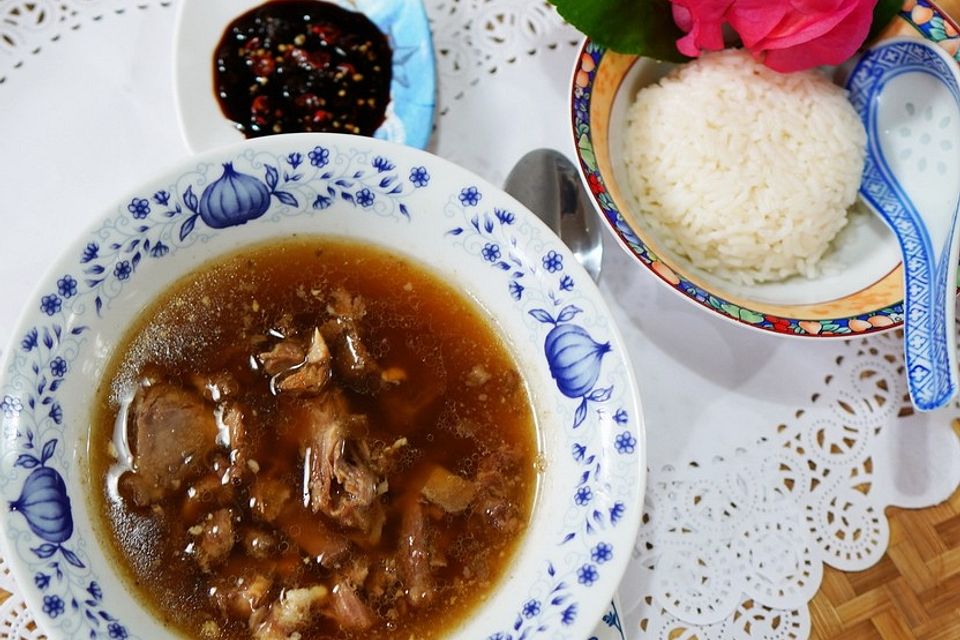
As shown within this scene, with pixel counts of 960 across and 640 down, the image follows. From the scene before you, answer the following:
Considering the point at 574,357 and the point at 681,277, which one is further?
the point at 681,277

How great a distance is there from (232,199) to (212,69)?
0.54m

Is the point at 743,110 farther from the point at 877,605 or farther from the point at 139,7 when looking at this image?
the point at 139,7

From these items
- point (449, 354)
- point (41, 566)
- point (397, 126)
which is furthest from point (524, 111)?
point (41, 566)

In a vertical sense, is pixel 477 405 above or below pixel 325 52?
below

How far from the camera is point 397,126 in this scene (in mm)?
1884

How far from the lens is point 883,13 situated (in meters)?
1.80

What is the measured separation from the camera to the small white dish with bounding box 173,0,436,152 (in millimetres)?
1821

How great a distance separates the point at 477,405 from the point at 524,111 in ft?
2.36

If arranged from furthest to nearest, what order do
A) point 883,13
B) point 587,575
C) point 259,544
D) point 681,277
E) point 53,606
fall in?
1. point 883,13
2. point 681,277
3. point 259,544
4. point 587,575
5. point 53,606

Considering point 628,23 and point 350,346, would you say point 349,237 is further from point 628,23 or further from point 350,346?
point 628,23

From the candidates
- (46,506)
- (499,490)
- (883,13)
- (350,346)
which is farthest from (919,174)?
(46,506)

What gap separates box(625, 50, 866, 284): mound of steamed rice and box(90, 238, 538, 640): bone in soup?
1.71 feet

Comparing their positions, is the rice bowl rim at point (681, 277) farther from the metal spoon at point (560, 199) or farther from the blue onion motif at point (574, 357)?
the blue onion motif at point (574, 357)

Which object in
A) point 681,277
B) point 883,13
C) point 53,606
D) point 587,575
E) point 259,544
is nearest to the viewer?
point 53,606
